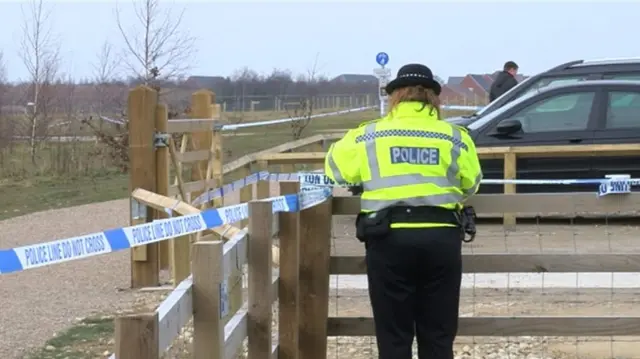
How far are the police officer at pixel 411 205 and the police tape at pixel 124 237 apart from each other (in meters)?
0.55

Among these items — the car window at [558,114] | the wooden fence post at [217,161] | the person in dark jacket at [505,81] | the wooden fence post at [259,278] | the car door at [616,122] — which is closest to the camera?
the wooden fence post at [259,278]

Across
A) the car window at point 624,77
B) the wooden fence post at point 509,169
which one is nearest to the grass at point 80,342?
A: the wooden fence post at point 509,169

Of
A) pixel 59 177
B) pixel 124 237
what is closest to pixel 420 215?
pixel 124 237

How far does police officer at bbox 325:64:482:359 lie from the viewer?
4.34 m

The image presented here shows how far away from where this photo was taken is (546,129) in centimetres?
1140

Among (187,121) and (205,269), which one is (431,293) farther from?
(187,121)

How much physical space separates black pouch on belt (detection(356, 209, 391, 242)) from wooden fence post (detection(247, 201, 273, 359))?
17.4 inches

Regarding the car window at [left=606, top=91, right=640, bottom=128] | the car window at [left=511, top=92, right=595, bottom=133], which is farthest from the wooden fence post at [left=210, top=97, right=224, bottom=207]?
the car window at [left=606, top=91, right=640, bottom=128]

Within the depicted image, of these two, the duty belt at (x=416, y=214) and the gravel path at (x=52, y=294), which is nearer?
the duty belt at (x=416, y=214)

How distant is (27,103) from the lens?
1175 inches

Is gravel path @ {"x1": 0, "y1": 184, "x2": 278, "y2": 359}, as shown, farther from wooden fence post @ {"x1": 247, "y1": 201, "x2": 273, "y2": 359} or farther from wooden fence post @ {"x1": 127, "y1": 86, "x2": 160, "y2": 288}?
wooden fence post @ {"x1": 247, "y1": 201, "x2": 273, "y2": 359}

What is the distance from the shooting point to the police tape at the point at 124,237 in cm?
368

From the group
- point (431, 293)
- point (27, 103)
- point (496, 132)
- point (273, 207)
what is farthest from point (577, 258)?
point (27, 103)

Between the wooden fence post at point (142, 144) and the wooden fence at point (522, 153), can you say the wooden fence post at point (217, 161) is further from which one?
the wooden fence post at point (142, 144)
